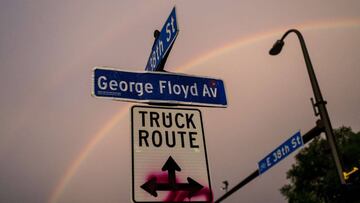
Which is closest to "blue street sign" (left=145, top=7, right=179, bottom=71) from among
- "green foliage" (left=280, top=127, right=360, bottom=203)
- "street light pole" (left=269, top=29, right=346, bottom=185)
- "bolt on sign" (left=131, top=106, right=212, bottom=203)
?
"bolt on sign" (left=131, top=106, right=212, bottom=203)

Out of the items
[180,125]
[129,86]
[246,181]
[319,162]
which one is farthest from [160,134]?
[319,162]

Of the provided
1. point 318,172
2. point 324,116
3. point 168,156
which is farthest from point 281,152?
point 318,172

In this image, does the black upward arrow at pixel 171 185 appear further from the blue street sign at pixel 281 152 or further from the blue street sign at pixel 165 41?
the blue street sign at pixel 281 152

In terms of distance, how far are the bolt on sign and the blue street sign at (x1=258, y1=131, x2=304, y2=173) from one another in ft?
18.8

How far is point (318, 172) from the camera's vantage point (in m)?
27.0

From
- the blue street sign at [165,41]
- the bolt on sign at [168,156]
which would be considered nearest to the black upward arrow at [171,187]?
the bolt on sign at [168,156]

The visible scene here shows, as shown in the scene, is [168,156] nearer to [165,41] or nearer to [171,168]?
[171,168]

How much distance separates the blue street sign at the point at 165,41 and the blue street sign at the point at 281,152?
5.35 metres

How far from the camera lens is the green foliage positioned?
25.1 metres

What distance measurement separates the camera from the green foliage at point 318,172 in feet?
82.3

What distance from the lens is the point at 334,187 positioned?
24703 mm

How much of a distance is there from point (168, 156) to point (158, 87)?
78cm

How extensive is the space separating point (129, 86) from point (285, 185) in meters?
27.2

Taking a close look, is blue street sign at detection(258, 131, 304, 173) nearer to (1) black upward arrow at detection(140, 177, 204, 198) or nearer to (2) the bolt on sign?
(2) the bolt on sign
